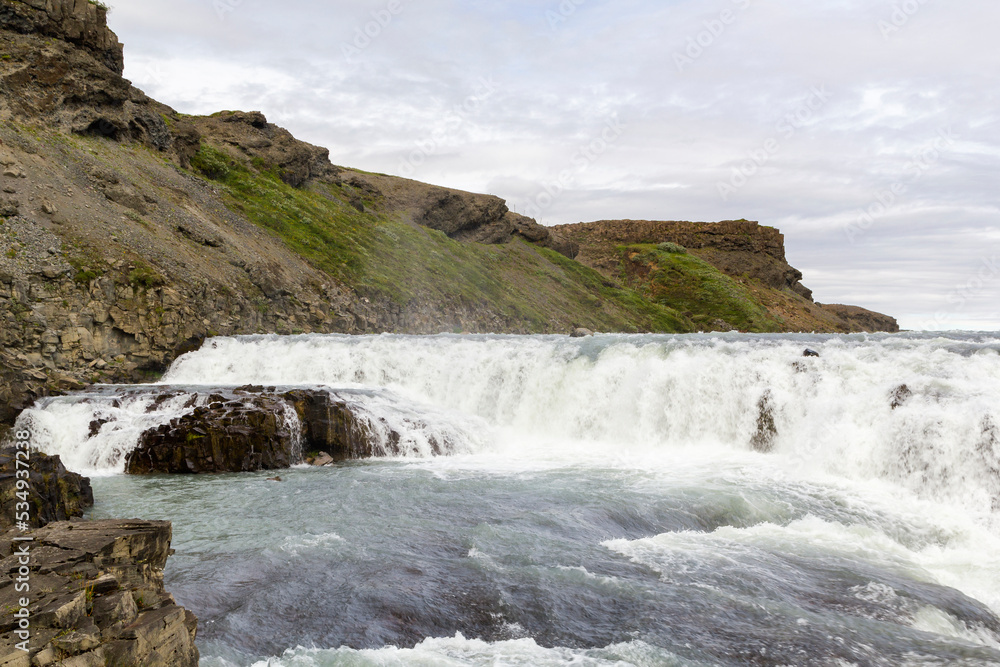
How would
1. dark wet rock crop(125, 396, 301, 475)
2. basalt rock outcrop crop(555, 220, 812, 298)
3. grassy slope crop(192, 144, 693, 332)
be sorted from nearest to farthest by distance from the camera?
dark wet rock crop(125, 396, 301, 475)
grassy slope crop(192, 144, 693, 332)
basalt rock outcrop crop(555, 220, 812, 298)

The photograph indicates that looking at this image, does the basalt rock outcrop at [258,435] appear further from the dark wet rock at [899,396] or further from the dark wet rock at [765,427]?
the dark wet rock at [899,396]

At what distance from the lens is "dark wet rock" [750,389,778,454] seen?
755 inches

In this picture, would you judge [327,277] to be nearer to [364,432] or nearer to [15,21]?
[15,21]

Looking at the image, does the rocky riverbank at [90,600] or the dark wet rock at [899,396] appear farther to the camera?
the dark wet rock at [899,396]

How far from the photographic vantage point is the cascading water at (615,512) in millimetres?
7926

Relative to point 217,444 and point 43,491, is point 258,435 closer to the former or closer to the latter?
point 217,444

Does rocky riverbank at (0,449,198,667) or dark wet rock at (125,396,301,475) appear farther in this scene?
dark wet rock at (125,396,301,475)

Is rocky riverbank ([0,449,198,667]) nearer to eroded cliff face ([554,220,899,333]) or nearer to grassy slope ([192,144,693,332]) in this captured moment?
grassy slope ([192,144,693,332])

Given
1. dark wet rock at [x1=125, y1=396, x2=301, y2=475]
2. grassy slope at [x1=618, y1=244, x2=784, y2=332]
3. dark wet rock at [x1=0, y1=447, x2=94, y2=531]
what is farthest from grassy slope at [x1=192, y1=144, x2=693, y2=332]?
dark wet rock at [x1=0, y1=447, x2=94, y2=531]

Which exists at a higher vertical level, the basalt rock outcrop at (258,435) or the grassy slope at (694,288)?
the grassy slope at (694,288)

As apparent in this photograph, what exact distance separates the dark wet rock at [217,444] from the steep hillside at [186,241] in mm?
5083

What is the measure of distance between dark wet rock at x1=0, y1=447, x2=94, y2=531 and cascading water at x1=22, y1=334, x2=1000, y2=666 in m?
0.71

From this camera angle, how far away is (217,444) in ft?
61.6

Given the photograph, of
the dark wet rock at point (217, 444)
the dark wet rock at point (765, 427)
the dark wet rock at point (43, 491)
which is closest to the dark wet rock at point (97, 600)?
the dark wet rock at point (43, 491)
